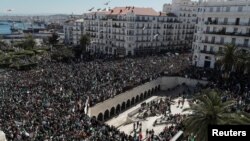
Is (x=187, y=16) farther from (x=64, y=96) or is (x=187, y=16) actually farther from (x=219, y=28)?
(x=64, y=96)

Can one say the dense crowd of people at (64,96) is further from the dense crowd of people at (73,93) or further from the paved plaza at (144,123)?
the paved plaza at (144,123)

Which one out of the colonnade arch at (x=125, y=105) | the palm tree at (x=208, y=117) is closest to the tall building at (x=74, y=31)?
the colonnade arch at (x=125, y=105)

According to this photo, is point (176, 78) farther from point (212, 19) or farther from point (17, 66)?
point (17, 66)

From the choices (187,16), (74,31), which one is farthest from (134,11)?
(74,31)

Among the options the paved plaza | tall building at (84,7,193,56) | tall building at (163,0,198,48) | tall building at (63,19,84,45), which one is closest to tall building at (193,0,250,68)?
tall building at (84,7,193,56)

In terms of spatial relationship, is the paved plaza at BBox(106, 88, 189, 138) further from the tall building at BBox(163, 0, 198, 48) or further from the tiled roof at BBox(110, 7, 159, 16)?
the tall building at BBox(163, 0, 198, 48)

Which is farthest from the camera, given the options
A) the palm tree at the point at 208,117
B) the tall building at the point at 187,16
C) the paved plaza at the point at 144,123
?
the tall building at the point at 187,16
